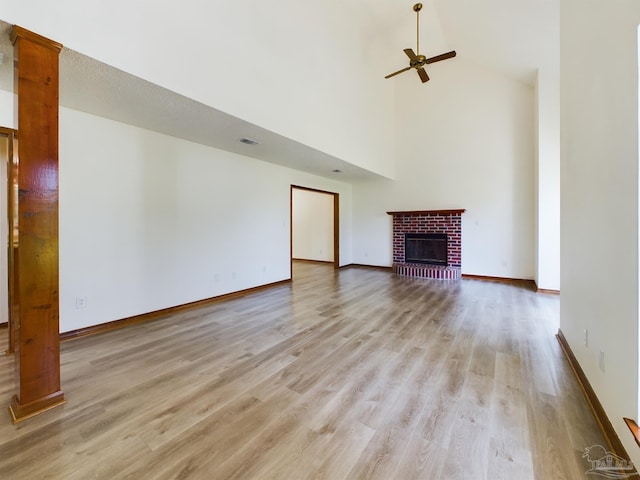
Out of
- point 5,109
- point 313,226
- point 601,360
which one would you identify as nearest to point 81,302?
point 5,109

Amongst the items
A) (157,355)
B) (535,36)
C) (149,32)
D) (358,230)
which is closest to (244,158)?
(149,32)

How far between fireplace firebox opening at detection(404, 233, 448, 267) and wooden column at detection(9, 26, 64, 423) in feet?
20.4

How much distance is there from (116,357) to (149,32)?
275 centimetres

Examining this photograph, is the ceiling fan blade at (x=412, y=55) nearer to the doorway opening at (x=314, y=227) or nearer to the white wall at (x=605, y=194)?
the white wall at (x=605, y=194)

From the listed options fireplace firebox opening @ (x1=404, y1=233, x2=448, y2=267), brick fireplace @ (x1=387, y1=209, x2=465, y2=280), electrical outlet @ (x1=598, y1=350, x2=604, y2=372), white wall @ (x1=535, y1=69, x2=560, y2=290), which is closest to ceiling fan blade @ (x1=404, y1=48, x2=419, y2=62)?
white wall @ (x1=535, y1=69, x2=560, y2=290)

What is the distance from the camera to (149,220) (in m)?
3.41

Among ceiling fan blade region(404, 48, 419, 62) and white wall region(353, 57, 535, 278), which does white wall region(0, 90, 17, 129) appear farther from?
white wall region(353, 57, 535, 278)

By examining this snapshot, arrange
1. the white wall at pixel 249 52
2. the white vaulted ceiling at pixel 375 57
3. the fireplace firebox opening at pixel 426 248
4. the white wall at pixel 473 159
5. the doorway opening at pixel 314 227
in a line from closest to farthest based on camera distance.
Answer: the white wall at pixel 249 52
the white vaulted ceiling at pixel 375 57
the white wall at pixel 473 159
the fireplace firebox opening at pixel 426 248
the doorway opening at pixel 314 227

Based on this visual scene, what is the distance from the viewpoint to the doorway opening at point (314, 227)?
27.0ft

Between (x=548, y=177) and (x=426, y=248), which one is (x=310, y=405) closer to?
(x=548, y=177)

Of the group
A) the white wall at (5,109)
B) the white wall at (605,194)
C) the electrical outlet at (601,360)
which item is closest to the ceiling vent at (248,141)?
the white wall at (5,109)

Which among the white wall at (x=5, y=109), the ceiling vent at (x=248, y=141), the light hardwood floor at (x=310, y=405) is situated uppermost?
the ceiling vent at (x=248, y=141)

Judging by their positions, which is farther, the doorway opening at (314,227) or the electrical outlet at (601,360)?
the doorway opening at (314,227)

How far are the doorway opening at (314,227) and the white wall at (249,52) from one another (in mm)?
2929
